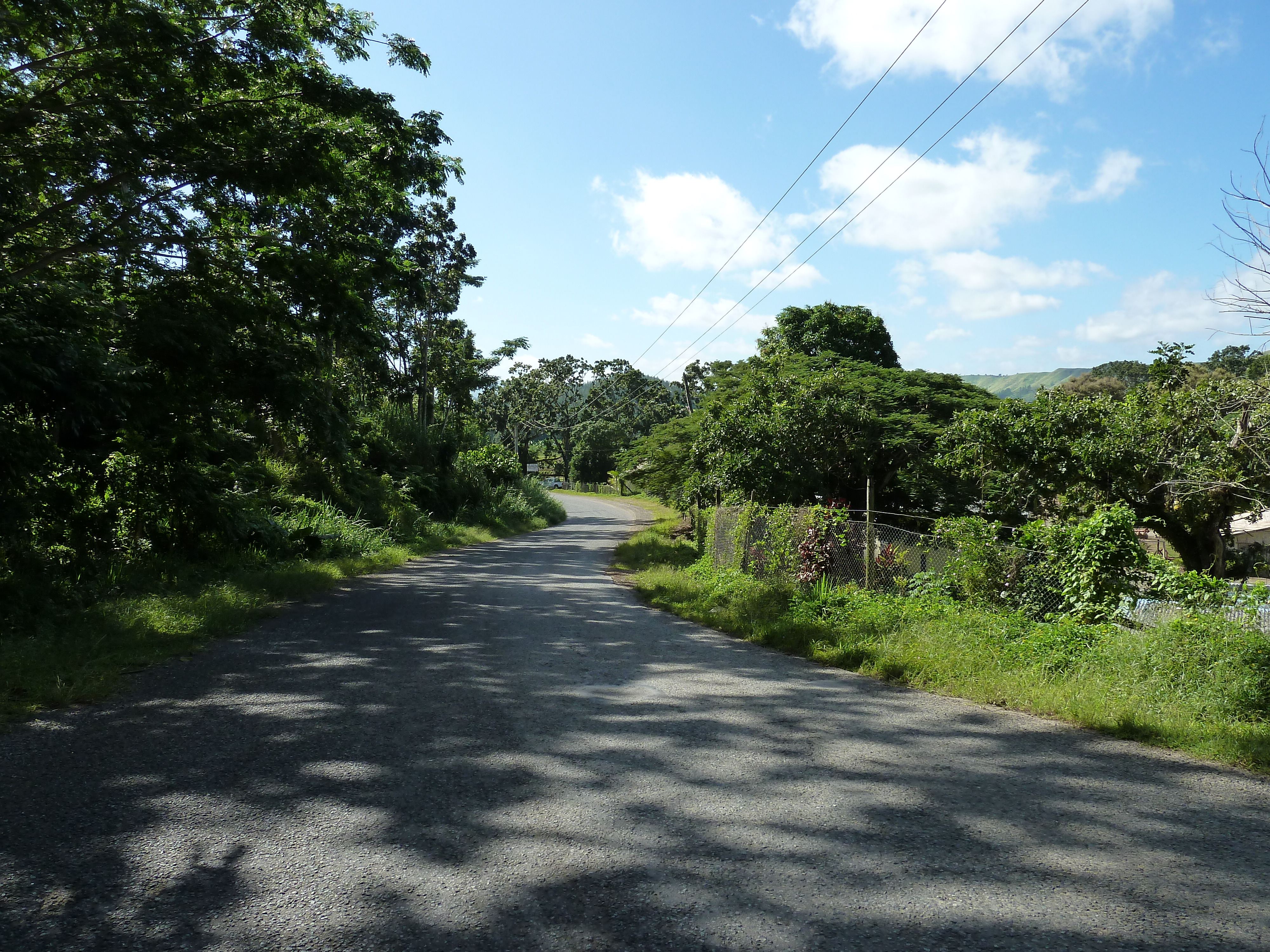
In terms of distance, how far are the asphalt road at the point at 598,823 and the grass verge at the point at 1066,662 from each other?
0.34m

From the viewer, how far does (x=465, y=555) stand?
2216 centimetres

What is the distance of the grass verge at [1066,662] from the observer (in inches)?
233

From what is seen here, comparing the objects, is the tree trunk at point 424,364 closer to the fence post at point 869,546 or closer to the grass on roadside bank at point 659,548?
the grass on roadside bank at point 659,548

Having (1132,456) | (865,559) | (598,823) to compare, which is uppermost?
(1132,456)

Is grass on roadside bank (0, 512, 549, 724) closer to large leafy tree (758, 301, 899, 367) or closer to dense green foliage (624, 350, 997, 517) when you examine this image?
dense green foliage (624, 350, 997, 517)

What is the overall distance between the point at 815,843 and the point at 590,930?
132 centimetres

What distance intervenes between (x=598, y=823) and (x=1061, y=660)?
529 cm

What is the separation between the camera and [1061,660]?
Answer: 24.5 ft

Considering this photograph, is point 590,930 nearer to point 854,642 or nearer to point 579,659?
point 579,659

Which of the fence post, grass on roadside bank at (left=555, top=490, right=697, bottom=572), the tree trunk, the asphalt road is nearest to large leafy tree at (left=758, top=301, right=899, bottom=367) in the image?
grass on roadside bank at (left=555, top=490, right=697, bottom=572)

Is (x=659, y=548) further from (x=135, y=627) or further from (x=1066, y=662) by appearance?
(x=1066, y=662)

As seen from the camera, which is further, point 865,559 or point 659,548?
point 659,548

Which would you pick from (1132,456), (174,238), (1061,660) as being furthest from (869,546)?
(174,238)

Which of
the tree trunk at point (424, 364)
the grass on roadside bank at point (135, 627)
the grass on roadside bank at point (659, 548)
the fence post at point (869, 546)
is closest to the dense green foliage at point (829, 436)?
the grass on roadside bank at point (659, 548)
